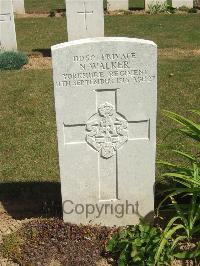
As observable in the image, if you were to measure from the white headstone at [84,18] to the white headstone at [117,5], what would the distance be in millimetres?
7120

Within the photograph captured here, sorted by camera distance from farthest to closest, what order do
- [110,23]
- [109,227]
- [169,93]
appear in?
[110,23] < [169,93] < [109,227]

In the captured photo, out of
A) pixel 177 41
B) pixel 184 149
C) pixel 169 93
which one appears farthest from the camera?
pixel 177 41

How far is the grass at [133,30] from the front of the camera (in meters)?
13.0

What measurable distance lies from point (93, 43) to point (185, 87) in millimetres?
5319

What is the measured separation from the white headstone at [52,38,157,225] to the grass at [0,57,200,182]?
1.49 meters

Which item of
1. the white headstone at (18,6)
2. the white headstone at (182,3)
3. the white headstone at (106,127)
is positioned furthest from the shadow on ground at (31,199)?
the white headstone at (182,3)

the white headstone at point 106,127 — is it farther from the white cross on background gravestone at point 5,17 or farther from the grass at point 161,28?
the grass at point 161,28

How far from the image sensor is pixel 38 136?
6930 mm

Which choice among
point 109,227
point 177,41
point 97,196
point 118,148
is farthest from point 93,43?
point 177,41

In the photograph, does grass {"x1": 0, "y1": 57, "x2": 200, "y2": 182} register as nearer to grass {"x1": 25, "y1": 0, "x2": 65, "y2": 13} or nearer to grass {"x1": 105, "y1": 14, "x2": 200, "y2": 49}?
grass {"x1": 105, "y1": 14, "x2": 200, "y2": 49}

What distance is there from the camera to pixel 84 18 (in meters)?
11.1

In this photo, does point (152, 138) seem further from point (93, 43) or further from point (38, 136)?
point (38, 136)

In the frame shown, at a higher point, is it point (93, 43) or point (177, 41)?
point (93, 43)

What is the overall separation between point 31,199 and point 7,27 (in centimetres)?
687
